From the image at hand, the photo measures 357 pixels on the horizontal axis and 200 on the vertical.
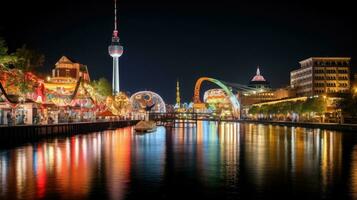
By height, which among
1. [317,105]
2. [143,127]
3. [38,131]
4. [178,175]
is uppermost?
[317,105]

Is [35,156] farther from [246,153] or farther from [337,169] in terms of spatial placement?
[337,169]

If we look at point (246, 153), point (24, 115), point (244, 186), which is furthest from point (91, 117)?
point (244, 186)

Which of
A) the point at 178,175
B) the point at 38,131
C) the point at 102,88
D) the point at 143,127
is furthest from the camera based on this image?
the point at 102,88

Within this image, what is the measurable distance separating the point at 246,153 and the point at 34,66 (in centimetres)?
4456

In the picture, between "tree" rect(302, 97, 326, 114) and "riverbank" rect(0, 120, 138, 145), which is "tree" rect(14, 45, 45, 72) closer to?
"riverbank" rect(0, 120, 138, 145)

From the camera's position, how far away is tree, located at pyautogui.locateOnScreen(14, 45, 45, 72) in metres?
67.8

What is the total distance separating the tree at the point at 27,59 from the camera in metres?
67.8

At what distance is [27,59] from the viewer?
7194 centimetres

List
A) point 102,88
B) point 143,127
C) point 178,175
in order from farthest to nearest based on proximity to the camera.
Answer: point 102,88 → point 143,127 → point 178,175

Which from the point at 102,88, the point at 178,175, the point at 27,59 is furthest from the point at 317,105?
the point at 178,175

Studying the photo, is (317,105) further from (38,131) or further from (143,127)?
(38,131)

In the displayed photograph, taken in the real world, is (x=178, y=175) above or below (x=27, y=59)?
below

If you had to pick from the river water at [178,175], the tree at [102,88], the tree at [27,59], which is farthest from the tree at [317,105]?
the river water at [178,175]

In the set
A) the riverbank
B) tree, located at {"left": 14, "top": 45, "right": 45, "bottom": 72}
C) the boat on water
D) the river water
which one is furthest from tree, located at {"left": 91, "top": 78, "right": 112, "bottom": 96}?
the river water
